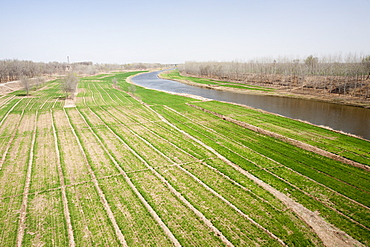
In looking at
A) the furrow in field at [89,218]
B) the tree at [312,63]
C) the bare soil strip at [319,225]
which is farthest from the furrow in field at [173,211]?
the tree at [312,63]

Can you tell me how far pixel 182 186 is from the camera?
52.6 feet

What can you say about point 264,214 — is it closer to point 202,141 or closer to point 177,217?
point 177,217

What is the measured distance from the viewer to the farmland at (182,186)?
1176 centimetres

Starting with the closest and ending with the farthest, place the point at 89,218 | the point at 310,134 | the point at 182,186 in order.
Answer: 1. the point at 89,218
2. the point at 182,186
3. the point at 310,134

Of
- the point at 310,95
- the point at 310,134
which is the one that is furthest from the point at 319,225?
the point at 310,95

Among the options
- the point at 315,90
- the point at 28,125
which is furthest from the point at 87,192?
the point at 315,90

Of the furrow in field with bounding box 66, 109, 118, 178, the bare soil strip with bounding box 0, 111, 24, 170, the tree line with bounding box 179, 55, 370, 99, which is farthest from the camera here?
the tree line with bounding box 179, 55, 370, 99

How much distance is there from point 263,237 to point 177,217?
4.77 meters

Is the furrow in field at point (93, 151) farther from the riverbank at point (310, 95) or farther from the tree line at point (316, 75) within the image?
the tree line at point (316, 75)

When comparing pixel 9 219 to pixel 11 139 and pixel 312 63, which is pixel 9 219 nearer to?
pixel 11 139

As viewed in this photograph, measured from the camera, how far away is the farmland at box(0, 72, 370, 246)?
11758 millimetres

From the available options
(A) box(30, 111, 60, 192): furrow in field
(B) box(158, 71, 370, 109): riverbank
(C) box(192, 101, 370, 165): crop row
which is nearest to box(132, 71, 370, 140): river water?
(B) box(158, 71, 370, 109): riverbank

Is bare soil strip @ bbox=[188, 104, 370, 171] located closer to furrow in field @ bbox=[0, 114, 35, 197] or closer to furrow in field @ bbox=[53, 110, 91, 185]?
furrow in field @ bbox=[53, 110, 91, 185]

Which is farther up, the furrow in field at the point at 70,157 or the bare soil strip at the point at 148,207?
the furrow in field at the point at 70,157
